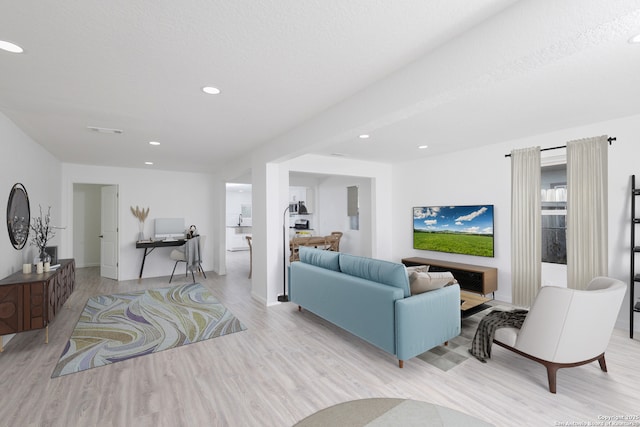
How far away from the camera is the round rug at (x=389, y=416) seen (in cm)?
111

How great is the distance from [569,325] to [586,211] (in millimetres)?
2170

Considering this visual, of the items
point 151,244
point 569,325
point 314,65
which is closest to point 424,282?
point 569,325

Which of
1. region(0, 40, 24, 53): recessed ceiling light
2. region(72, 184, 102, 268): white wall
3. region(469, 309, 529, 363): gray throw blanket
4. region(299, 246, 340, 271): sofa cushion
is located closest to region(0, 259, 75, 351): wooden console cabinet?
region(0, 40, 24, 53): recessed ceiling light

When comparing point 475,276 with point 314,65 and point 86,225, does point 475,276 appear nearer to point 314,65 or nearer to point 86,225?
point 314,65

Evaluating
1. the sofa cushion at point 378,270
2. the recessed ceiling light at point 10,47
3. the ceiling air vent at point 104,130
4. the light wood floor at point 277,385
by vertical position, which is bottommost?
the light wood floor at point 277,385

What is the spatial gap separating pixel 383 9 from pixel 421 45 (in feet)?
1.51

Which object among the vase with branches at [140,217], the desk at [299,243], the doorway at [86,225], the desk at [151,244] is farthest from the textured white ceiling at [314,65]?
the doorway at [86,225]

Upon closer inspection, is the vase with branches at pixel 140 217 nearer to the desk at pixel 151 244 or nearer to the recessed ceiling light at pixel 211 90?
the desk at pixel 151 244

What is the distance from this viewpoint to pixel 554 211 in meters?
4.28

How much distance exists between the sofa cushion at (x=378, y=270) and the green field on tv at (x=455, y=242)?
2669 millimetres

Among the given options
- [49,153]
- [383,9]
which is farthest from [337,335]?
[49,153]

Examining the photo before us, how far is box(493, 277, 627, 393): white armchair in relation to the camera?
2266mm

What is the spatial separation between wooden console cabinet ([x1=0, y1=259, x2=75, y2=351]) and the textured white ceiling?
1.70 meters

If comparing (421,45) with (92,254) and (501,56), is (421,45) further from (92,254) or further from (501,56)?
(92,254)
